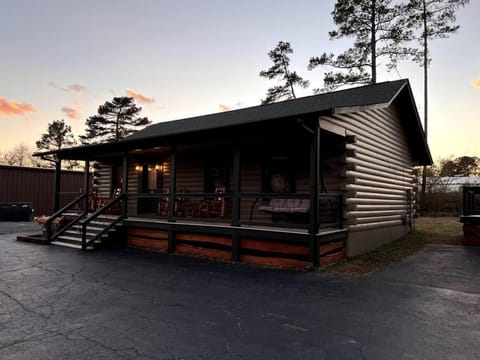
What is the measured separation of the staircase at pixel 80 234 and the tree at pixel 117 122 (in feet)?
74.9

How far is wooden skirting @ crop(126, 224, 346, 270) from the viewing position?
22.7ft

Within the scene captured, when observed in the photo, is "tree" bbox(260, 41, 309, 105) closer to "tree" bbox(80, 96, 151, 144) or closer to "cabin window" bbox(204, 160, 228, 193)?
"tree" bbox(80, 96, 151, 144)

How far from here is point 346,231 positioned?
7992 mm

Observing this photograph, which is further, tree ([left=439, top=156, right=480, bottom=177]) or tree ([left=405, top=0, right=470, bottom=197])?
tree ([left=439, top=156, right=480, bottom=177])

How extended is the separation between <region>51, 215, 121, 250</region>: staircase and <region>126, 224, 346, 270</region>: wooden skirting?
4.87ft

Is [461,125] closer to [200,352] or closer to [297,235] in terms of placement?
[297,235]

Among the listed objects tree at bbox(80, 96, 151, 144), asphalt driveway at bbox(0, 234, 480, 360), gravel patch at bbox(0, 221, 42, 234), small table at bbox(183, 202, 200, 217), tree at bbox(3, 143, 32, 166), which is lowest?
gravel patch at bbox(0, 221, 42, 234)

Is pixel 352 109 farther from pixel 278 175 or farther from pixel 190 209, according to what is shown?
pixel 190 209

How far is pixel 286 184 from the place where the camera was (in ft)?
32.3

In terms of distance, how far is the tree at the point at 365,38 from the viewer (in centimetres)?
1878

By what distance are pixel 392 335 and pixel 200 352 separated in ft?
6.56

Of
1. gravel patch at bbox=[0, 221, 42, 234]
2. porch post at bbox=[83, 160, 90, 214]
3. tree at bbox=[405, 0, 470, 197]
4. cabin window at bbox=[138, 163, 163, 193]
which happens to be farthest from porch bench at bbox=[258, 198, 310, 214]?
tree at bbox=[405, 0, 470, 197]

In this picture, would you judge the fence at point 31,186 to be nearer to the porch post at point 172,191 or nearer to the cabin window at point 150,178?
the cabin window at point 150,178

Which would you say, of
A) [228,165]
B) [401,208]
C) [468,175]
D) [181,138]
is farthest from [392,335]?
[468,175]
